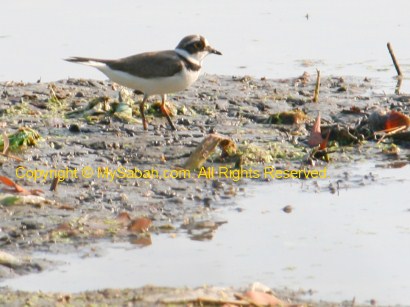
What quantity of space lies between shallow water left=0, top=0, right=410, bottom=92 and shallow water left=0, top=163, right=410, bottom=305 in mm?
4851

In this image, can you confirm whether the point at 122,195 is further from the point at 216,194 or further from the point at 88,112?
the point at 88,112

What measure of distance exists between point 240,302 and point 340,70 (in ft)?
26.3

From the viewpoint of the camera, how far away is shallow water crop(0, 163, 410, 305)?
6.96m

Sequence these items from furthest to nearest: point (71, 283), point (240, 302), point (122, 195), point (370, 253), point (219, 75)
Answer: point (219, 75)
point (122, 195)
point (370, 253)
point (71, 283)
point (240, 302)

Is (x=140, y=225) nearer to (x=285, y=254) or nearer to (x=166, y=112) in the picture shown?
(x=285, y=254)

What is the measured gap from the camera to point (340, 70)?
14.0 metres

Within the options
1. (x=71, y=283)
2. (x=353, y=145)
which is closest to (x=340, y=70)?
(x=353, y=145)

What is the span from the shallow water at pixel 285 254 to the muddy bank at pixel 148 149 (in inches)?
8.3

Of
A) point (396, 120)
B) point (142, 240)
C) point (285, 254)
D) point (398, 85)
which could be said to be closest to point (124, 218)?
point (142, 240)

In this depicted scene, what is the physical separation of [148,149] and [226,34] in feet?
17.9

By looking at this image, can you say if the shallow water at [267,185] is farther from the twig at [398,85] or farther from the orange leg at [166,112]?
the orange leg at [166,112]

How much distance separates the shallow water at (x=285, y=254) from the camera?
6957 millimetres

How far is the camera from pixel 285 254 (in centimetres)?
757

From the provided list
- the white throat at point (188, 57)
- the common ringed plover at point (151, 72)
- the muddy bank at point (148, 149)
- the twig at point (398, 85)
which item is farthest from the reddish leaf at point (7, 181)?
the twig at point (398, 85)
